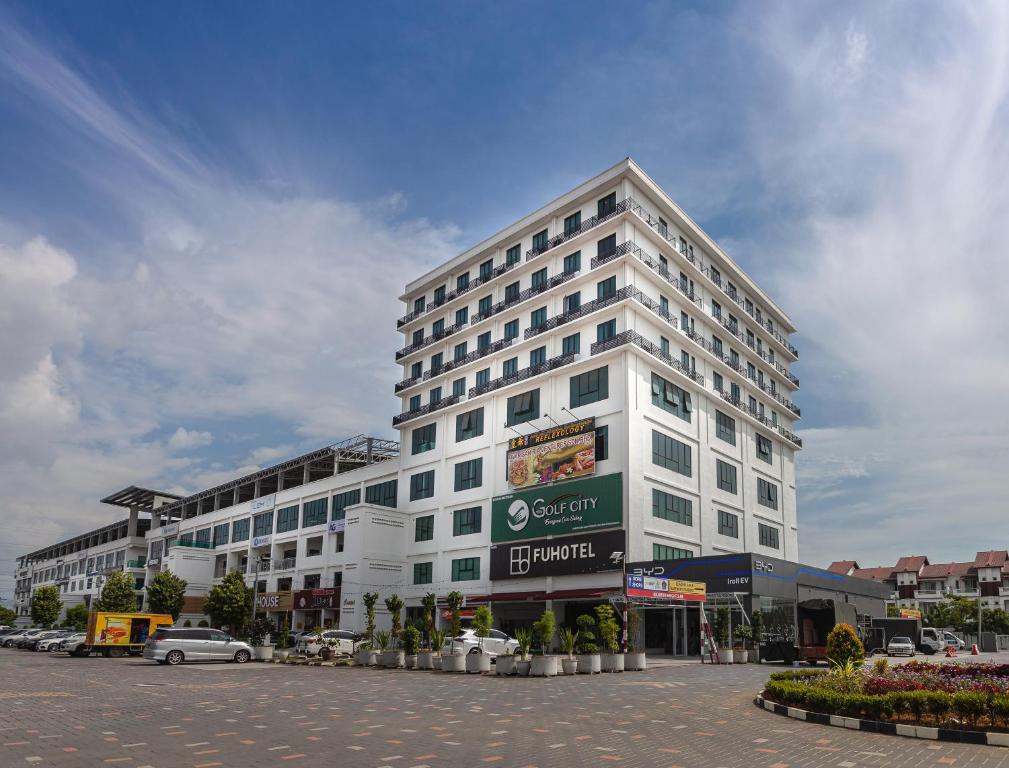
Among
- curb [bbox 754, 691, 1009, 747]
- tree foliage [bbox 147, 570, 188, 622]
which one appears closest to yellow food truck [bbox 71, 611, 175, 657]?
tree foliage [bbox 147, 570, 188, 622]

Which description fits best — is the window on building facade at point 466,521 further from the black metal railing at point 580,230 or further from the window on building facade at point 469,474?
the black metal railing at point 580,230

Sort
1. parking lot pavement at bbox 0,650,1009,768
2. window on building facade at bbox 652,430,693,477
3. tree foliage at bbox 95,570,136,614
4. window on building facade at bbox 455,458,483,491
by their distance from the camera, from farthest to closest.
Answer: tree foliage at bbox 95,570,136,614 < window on building facade at bbox 455,458,483,491 < window on building facade at bbox 652,430,693,477 < parking lot pavement at bbox 0,650,1009,768

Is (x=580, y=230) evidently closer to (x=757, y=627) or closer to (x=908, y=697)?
(x=757, y=627)

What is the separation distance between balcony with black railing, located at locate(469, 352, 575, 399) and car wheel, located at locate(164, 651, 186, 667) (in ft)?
84.9

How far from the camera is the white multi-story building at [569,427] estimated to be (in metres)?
47.2

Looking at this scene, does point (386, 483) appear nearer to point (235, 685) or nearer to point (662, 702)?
point (235, 685)

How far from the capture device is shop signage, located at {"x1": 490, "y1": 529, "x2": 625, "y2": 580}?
44.4 metres

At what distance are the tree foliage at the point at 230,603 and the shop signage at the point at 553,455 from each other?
20.1m

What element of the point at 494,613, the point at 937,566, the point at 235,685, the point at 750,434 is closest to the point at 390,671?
the point at 235,685

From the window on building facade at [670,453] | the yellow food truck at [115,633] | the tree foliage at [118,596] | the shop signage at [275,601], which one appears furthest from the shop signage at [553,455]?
the tree foliage at [118,596]

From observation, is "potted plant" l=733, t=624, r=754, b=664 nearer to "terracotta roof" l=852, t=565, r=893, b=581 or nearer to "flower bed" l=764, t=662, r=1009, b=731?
"flower bed" l=764, t=662, r=1009, b=731

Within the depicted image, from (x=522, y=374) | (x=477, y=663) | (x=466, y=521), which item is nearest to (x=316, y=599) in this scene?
(x=466, y=521)

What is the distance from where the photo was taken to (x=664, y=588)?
3684cm

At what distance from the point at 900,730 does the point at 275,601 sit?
58096 mm
